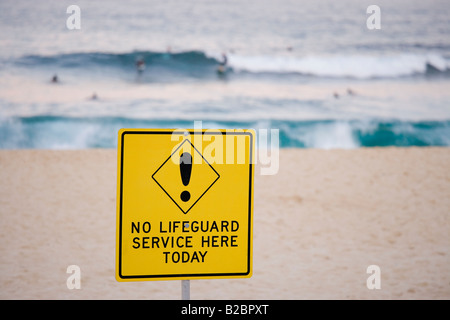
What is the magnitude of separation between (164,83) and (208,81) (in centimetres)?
147

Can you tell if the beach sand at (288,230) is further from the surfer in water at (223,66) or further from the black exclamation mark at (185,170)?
the surfer in water at (223,66)

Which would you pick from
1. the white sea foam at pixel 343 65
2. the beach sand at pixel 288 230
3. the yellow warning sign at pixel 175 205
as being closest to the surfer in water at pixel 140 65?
the white sea foam at pixel 343 65

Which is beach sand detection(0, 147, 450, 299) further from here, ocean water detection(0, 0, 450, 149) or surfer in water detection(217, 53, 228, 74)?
surfer in water detection(217, 53, 228, 74)

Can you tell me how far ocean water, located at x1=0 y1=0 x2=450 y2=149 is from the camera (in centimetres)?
1580

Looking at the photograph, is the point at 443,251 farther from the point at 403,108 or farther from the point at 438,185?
the point at 403,108

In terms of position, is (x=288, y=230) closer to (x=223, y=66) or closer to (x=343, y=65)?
(x=223, y=66)

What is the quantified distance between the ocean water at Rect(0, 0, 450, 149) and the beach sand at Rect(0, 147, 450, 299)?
11.3 ft

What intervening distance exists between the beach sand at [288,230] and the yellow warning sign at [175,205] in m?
2.78

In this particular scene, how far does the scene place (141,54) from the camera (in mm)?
17719

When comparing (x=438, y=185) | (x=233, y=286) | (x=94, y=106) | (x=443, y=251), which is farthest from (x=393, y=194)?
(x=94, y=106)

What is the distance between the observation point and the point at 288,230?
23.6 feet

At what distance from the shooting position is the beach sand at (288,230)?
16.9ft

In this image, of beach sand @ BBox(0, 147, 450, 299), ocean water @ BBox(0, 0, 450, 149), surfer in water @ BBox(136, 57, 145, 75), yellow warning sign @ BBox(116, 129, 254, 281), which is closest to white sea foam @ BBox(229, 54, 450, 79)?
ocean water @ BBox(0, 0, 450, 149)
